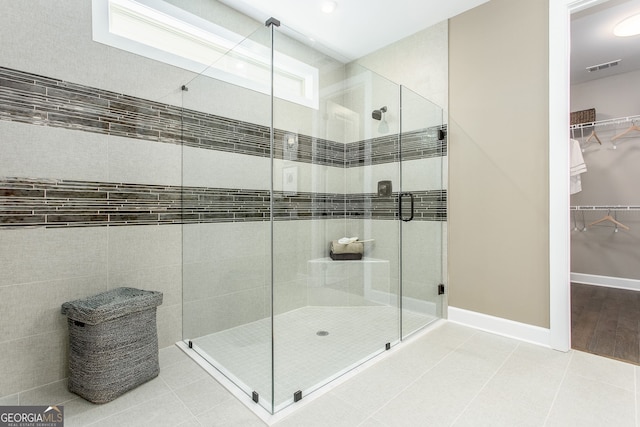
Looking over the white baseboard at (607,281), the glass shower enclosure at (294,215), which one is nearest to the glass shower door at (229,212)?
the glass shower enclosure at (294,215)

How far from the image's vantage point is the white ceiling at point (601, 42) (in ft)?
8.48

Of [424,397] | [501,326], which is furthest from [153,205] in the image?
[501,326]

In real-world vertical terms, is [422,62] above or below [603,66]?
below

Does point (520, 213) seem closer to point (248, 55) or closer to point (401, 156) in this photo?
point (401, 156)

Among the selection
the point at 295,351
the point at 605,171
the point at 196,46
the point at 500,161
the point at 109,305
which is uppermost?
the point at 196,46

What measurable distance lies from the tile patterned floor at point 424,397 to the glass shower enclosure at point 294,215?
0.49 ft

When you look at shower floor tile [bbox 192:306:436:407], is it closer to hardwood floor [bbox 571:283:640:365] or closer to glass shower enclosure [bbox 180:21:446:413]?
glass shower enclosure [bbox 180:21:446:413]

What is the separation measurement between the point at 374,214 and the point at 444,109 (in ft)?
3.83

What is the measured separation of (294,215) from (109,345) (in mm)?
1127

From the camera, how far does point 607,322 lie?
261 cm

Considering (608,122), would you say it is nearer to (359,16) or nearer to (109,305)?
(359,16)

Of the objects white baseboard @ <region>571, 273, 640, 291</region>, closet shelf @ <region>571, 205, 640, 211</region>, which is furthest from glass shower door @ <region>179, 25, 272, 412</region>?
white baseboard @ <region>571, 273, 640, 291</region>

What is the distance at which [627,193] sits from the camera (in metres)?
3.66

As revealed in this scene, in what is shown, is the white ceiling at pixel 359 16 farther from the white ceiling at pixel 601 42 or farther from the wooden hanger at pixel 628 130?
the wooden hanger at pixel 628 130
